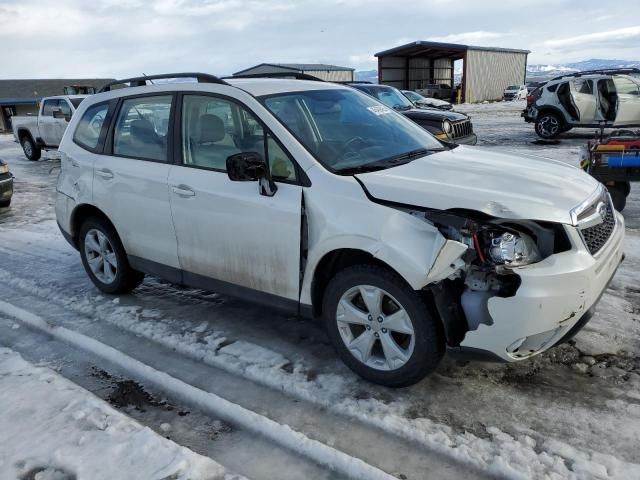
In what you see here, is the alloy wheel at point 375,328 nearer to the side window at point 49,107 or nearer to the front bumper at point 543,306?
the front bumper at point 543,306

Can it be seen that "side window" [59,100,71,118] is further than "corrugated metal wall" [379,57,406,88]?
No

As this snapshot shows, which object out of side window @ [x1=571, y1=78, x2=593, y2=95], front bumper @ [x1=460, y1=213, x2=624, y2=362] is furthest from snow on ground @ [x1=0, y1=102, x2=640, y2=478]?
side window @ [x1=571, y1=78, x2=593, y2=95]

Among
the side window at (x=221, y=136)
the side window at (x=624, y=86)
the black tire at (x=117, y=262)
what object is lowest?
the black tire at (x=117, y=262)

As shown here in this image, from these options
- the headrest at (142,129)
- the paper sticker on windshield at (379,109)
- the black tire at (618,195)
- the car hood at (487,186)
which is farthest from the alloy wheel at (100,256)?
the black tire at (618,195)

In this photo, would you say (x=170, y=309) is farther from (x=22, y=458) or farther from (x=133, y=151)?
(x=22, y=458)

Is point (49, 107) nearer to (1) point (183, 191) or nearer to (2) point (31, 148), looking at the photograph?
(2) point (31, 148)

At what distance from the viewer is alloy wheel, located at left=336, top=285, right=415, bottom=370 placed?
3.12m

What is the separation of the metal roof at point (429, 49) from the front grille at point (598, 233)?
41.1 m

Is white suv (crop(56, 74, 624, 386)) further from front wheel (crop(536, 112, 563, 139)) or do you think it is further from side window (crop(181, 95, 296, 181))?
front wheel (crop(536, 112, 563, 139))

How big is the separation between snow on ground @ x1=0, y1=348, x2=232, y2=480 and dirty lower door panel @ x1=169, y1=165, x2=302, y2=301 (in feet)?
3.82

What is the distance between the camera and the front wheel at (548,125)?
1495 cm

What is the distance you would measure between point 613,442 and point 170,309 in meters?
3.36

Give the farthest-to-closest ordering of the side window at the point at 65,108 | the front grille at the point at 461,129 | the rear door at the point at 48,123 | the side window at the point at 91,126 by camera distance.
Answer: the rear door at the point at 48,123 < the side window at the point at 65,108 < the front grille at the point at 461,129 < the side window at the point at 91,126

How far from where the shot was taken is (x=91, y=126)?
498cm
